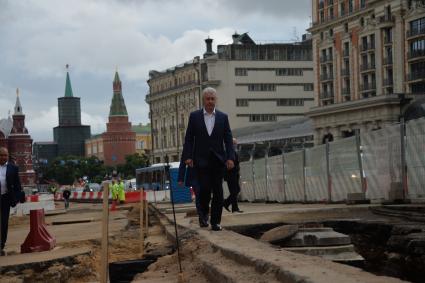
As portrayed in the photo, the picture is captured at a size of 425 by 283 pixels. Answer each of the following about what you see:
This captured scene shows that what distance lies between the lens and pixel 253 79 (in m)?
125

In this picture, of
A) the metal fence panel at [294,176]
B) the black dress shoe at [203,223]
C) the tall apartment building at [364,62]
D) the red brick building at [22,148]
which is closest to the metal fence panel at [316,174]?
the metal fence panel at [294,176]

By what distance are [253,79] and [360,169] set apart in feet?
356

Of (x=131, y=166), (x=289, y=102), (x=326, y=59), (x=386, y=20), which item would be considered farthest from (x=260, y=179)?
(x=131, y=166)

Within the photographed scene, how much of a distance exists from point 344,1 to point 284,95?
39487 millimetres

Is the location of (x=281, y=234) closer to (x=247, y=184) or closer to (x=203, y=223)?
(x=203, y=223)

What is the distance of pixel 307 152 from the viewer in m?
21.5

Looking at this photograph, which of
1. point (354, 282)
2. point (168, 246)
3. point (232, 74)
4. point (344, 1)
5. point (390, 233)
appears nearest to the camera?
point (354, 282)

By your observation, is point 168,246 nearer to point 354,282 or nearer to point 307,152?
point 354,282

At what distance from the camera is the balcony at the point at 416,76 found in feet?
246

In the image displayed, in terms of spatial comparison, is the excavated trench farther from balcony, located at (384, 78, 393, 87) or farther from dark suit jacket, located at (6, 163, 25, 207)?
balcony, located at (384, 78, 393, 87)

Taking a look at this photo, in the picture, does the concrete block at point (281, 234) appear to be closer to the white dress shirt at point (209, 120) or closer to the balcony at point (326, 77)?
the white dress shirt at point (209, 120)

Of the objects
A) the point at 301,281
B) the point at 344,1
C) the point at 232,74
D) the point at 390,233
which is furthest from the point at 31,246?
the point at 232,74

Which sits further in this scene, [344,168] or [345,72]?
[345,72]

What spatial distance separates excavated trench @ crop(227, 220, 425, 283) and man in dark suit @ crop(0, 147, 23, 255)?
344 cm
